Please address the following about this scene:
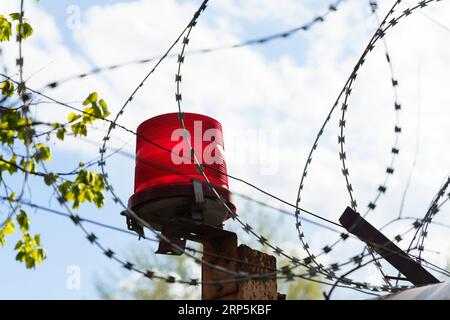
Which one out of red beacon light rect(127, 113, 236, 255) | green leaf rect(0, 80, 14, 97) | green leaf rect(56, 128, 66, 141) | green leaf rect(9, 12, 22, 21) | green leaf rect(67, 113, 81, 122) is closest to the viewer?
red beacon light rect(127, 113, 236, 255)

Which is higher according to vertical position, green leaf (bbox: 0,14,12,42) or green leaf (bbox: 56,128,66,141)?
green leaf (bbox: 0,14,12,42)

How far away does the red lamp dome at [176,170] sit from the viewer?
5.60 metres

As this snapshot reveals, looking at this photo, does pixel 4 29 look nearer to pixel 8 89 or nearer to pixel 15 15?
pixel 15 15

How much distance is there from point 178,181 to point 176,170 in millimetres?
114

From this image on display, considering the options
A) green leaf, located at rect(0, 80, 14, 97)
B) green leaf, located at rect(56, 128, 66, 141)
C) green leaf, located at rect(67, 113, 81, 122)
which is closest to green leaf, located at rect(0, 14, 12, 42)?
green leaf, located at rect(0, 80, 14, 97)

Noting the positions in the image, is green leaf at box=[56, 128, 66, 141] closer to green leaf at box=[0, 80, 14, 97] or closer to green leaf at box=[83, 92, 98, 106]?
green leaf at box=[83, 92, 98, 106]

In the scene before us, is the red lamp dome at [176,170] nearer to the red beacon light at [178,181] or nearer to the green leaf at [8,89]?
the red beacon light at [178,181]

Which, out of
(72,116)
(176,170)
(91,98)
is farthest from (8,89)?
(176,170)

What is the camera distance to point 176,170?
5688 millimetres

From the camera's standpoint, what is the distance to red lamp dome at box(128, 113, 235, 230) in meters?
5.60
